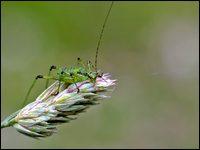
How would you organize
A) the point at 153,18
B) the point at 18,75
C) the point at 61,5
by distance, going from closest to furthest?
the point at 18,75
the point at 61,5
the point at 153,18

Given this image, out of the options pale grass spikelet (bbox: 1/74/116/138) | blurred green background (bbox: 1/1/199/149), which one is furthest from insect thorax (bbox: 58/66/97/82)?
blurred green background (bbox: 1/1/199/149)

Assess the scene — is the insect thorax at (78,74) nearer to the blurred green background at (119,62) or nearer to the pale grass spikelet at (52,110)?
the pale grass spikelet at (52,110)

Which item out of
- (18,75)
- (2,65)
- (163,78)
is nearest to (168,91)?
(163,78)

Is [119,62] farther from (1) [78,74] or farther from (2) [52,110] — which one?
(2) [52,110]

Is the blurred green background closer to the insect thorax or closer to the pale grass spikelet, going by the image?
the insect thorax

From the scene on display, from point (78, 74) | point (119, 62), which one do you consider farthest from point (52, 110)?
point (119, 62)

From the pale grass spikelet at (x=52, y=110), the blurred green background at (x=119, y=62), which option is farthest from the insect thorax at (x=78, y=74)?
the blurred green background at (x=119, y=62)

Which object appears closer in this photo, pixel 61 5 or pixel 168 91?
pixel 168 91

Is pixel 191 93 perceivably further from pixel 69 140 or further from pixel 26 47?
pixel 26 47
